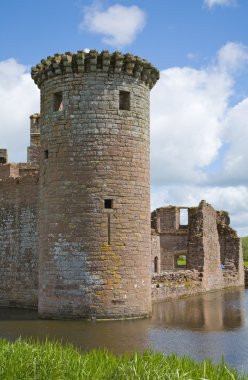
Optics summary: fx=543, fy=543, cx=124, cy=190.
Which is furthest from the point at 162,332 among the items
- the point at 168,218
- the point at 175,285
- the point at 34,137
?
the point at 168,218

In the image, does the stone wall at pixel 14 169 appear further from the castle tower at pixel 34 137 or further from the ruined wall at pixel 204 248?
the ruined wall at pixel 204 248

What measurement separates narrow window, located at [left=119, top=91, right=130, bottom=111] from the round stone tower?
0.10 feet

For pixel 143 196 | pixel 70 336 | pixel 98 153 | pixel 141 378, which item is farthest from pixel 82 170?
pixel 141 378

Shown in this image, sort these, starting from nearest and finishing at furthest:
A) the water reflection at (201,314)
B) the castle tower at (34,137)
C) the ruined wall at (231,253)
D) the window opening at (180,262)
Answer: the water reflection at (201,314) → the castle tower at (34,137) → the ruined wall at (231,253) → the window opening at (180,262)

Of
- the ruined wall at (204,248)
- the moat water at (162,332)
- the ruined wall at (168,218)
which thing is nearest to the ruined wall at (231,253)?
the ruined wall at (204,248)

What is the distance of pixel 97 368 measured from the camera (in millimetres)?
7668

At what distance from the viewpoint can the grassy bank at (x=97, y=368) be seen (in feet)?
23.9

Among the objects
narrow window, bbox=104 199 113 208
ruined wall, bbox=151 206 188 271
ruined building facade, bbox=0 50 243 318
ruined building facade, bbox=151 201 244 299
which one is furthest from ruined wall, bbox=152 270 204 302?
ruined wall, bbox=151 206 188 271

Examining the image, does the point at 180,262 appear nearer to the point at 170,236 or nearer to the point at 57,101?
the point at 170,236

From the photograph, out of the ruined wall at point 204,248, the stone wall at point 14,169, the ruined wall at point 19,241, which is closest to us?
the ruined wall at point 19,241

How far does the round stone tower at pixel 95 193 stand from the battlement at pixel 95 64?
29 millimetres

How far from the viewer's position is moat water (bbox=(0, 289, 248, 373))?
1091 cm

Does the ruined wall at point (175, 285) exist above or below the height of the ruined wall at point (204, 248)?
below

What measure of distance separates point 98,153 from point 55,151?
4.48 feet
